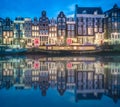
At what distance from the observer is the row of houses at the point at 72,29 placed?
62.0 m

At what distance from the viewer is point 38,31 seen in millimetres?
62812

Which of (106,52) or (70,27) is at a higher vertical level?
(70,27)

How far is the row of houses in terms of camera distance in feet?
204

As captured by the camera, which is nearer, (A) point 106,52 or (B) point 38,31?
(A) point 106,52

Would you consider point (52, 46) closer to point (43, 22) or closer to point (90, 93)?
point (43, 22)

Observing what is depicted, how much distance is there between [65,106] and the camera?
20.0ft

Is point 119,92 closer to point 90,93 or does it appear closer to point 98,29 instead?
point 90,93

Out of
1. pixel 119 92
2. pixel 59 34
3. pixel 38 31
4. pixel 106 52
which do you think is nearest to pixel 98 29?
pixel 59 34

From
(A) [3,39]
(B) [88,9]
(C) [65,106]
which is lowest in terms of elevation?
(C) [65,106]

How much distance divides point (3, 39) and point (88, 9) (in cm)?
2047


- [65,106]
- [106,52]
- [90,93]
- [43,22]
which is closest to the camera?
[65,106]

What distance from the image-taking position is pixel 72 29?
6303cm

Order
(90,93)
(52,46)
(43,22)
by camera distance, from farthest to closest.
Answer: (43,22) < (52,46) < (90,93)

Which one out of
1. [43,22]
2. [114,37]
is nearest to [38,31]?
[43,22]
